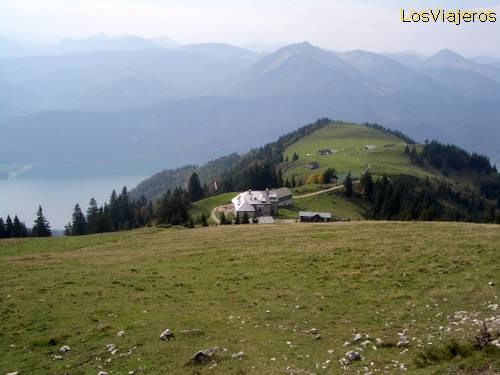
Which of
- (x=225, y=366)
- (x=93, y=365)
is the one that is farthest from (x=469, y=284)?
(x=93, y=365)

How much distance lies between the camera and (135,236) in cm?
6838

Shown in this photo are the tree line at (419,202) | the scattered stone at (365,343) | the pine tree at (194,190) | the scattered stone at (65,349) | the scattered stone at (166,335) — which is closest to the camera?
the scattered stone at (365,343)

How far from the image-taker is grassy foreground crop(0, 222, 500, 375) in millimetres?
20625

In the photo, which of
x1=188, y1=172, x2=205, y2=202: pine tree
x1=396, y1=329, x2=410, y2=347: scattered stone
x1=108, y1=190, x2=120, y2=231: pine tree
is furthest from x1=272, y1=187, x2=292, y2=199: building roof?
x1=396, y1=329, x2=410, y2=347: scattered stone

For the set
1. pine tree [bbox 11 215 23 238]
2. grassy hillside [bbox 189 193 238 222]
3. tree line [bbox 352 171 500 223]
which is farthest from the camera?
grassy hillside [bbox 189 193 238 222]

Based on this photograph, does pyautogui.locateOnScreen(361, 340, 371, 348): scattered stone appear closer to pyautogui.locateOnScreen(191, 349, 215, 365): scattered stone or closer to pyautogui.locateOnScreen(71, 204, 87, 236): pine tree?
pyautogui.locateOnScreen(191, 349, 215, 365): scattered stone

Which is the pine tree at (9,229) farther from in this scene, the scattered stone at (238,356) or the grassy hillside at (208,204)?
the scattered stone at (238,356)

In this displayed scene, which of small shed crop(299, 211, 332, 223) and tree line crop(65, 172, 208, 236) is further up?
tree line crop(65, 172, 208, 236)

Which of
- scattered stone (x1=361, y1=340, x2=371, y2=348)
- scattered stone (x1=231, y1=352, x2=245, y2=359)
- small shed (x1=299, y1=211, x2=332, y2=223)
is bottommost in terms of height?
scattered stone (x1=361, y1=340, x2=371, y2=348)

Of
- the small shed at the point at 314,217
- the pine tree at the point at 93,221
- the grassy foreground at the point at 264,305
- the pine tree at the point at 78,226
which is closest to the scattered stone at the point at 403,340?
the grassy foreground at the point at 264,305

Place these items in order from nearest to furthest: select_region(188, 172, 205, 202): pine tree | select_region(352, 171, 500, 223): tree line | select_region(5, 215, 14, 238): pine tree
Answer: select_region(352, 171, 500, 223): tree line < select_region(5, 215, 14, 238): pine tree < select_region(188, 172, 205, 202): pine tree

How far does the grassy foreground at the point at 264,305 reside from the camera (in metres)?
20.6

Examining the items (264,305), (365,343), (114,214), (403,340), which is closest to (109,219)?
(114,214)

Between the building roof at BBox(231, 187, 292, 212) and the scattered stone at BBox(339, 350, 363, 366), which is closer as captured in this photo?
the scattered stone at BBox(339, 350, 363, 366)
